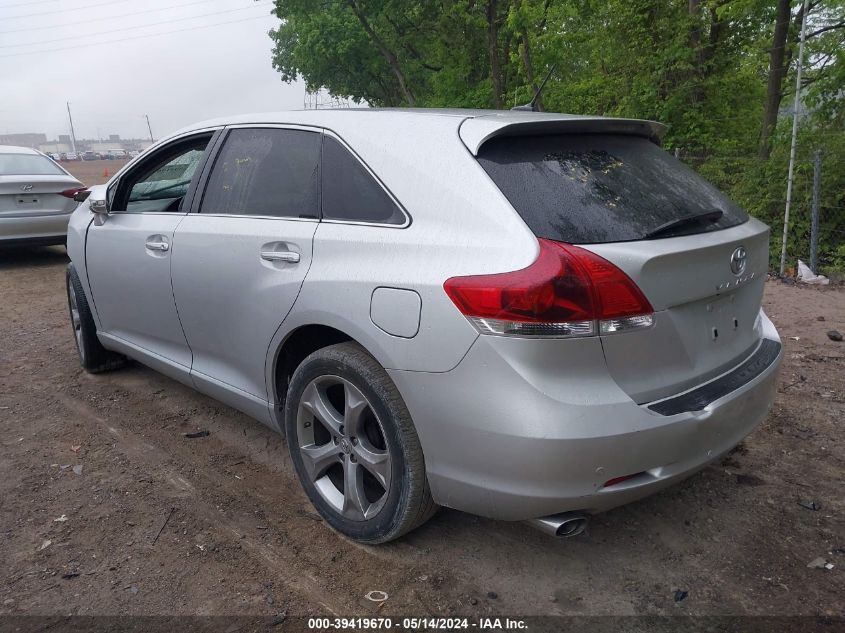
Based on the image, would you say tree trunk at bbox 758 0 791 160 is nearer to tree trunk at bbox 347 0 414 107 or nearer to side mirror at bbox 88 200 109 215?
side mirror at bbox 88 200 109 215

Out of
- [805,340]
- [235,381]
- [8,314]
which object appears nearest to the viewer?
[235,381]

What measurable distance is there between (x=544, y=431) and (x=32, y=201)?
29.1 ft

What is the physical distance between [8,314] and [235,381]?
485cm

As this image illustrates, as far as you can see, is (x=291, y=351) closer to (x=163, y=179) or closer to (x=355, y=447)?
(x=355, y=447)

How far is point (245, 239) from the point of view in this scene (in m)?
3.10

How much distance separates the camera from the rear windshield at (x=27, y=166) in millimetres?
9039

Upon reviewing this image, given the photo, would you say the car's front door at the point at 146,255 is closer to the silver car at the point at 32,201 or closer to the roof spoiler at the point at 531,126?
the roof spoiler at the point at 531,126

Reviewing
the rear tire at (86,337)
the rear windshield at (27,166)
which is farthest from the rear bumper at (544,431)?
the rear windshield at (27,166)

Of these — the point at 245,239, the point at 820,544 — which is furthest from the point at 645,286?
the point at 245,239

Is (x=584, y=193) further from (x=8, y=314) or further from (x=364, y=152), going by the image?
(x=8, y=314)

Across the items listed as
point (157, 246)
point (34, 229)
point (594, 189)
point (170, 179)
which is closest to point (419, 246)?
point (594, 189)

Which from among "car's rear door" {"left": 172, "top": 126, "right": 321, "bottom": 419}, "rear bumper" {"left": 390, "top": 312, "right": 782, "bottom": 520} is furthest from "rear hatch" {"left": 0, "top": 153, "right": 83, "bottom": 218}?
"rear bumper" {"left": 390, "top": 312, "right": 782, "bottom": 520}

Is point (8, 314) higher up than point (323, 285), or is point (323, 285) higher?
point (323, 285)

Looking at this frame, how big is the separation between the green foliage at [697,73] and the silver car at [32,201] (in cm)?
906
